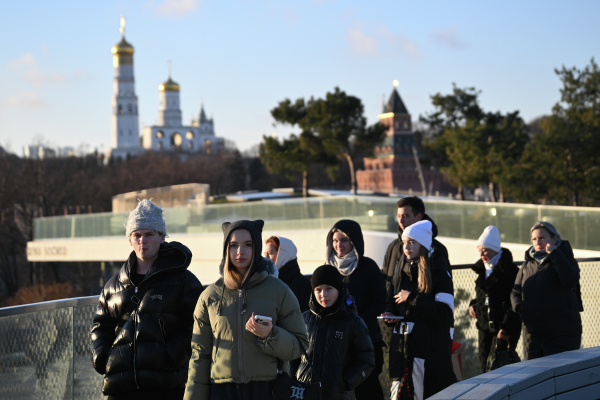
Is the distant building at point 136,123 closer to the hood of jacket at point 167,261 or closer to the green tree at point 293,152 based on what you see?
the green tree at point 293,152

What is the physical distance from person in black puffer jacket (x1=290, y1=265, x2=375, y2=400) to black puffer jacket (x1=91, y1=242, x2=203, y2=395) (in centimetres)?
69

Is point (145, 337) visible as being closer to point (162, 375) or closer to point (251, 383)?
point (162, 375)

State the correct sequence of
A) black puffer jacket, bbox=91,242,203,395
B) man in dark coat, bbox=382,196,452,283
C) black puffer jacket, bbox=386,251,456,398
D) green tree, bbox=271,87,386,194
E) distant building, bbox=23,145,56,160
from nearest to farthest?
black puffer jacket, bbox=91,242,203,395 < black puffer jacket, bbox=386,251,456,398 < man in dark coat, bbox=382,196,452,283 < green tree, bbox=271,87,386,194 < distant building, bbox=23,145,56,160

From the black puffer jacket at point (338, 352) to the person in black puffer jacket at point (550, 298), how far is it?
2.12m

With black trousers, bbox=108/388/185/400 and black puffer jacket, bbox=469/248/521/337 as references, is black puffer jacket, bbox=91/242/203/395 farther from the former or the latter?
black puffer jacket, bbox=469/248/521/337

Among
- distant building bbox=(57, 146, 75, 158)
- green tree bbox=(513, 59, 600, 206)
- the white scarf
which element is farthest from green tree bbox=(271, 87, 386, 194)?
the white scarf

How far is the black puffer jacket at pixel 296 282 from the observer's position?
5172 millimetres

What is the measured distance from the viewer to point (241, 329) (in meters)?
3.55

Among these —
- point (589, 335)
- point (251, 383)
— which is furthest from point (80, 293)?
point (251, 383)

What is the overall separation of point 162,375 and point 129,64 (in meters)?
150

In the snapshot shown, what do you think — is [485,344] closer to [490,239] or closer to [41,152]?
[490,239]

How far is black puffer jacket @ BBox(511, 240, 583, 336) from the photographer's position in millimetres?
5637

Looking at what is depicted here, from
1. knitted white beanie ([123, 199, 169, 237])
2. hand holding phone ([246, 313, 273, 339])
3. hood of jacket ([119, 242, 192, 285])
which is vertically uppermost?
knitted white beanie ([123, 199, 169, 237])

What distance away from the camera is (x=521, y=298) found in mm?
5855
